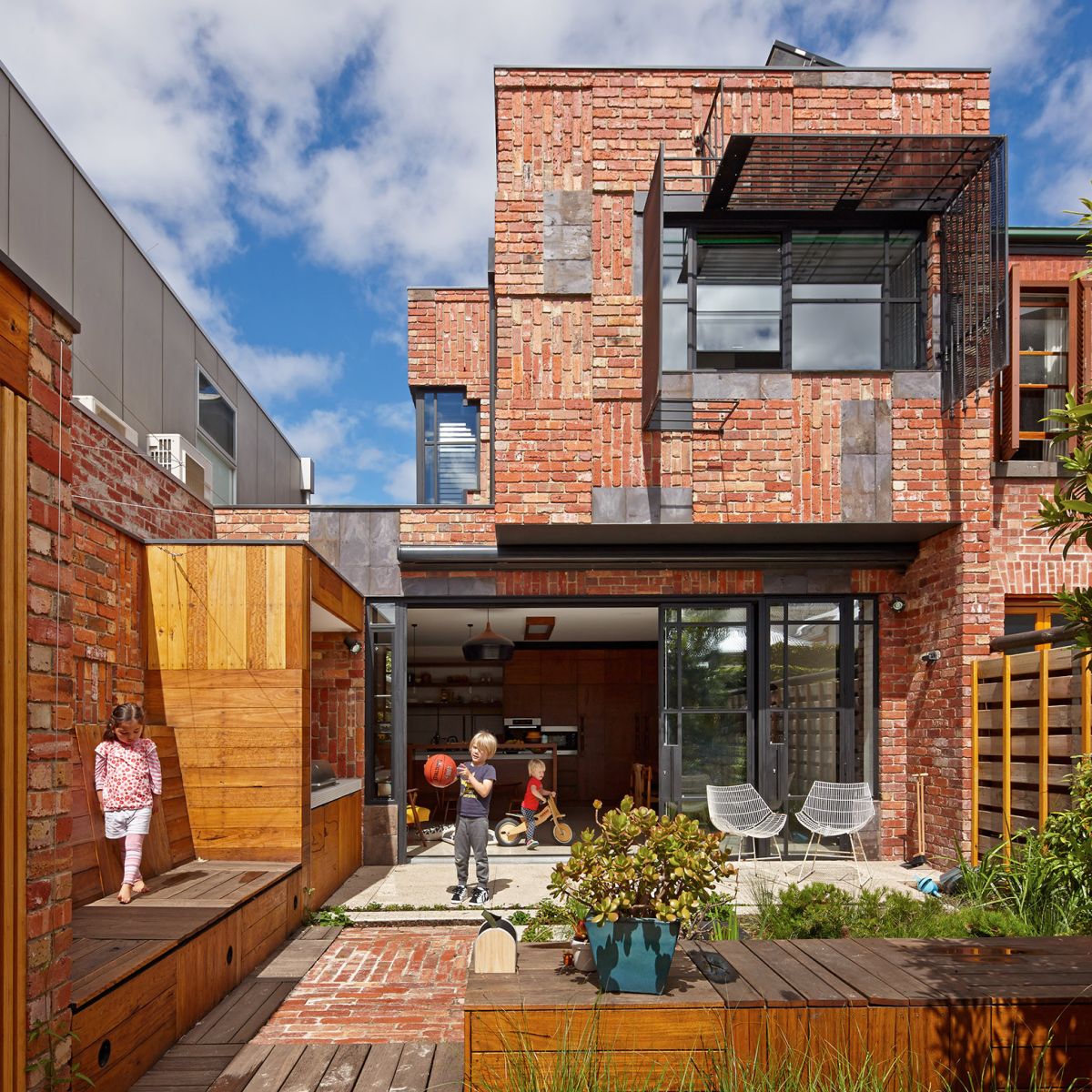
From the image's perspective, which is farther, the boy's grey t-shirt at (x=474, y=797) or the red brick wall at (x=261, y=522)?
the red brick wall at (x=261, y=522)

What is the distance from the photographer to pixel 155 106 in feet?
30.3

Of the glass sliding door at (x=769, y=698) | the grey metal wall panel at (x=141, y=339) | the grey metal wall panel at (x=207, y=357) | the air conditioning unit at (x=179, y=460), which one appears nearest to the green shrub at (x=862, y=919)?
the glass sliding door at (x=769, y=698)

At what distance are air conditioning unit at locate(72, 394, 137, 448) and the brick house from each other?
224 cm

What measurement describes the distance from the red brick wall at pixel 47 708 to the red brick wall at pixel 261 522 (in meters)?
6.13

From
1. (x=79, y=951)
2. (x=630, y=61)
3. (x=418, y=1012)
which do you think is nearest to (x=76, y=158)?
(x=630, y=61)

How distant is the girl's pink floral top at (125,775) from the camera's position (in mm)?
5570

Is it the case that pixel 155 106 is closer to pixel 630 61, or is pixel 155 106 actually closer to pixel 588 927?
pixel 630 61

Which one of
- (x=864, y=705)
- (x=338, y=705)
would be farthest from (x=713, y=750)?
(x=338, y=705)

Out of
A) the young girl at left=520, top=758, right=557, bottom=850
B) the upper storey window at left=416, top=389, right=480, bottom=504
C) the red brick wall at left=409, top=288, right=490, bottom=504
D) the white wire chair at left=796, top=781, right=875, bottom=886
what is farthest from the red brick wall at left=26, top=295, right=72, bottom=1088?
the upper storey window at left=416, top=389, right=480, bottom=504

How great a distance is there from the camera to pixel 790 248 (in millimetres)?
8883

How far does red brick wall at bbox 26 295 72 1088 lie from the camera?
309cm

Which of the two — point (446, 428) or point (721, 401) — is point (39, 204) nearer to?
point (721, 401)

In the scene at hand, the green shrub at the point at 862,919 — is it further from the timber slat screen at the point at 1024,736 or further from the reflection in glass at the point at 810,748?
the reflection in glass at the point at 810,748

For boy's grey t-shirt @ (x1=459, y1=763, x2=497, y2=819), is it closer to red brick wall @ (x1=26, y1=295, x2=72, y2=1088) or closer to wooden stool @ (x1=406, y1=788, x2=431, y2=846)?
wooden stool @ (x1=406, y1=788, x2=431, y2=846)
